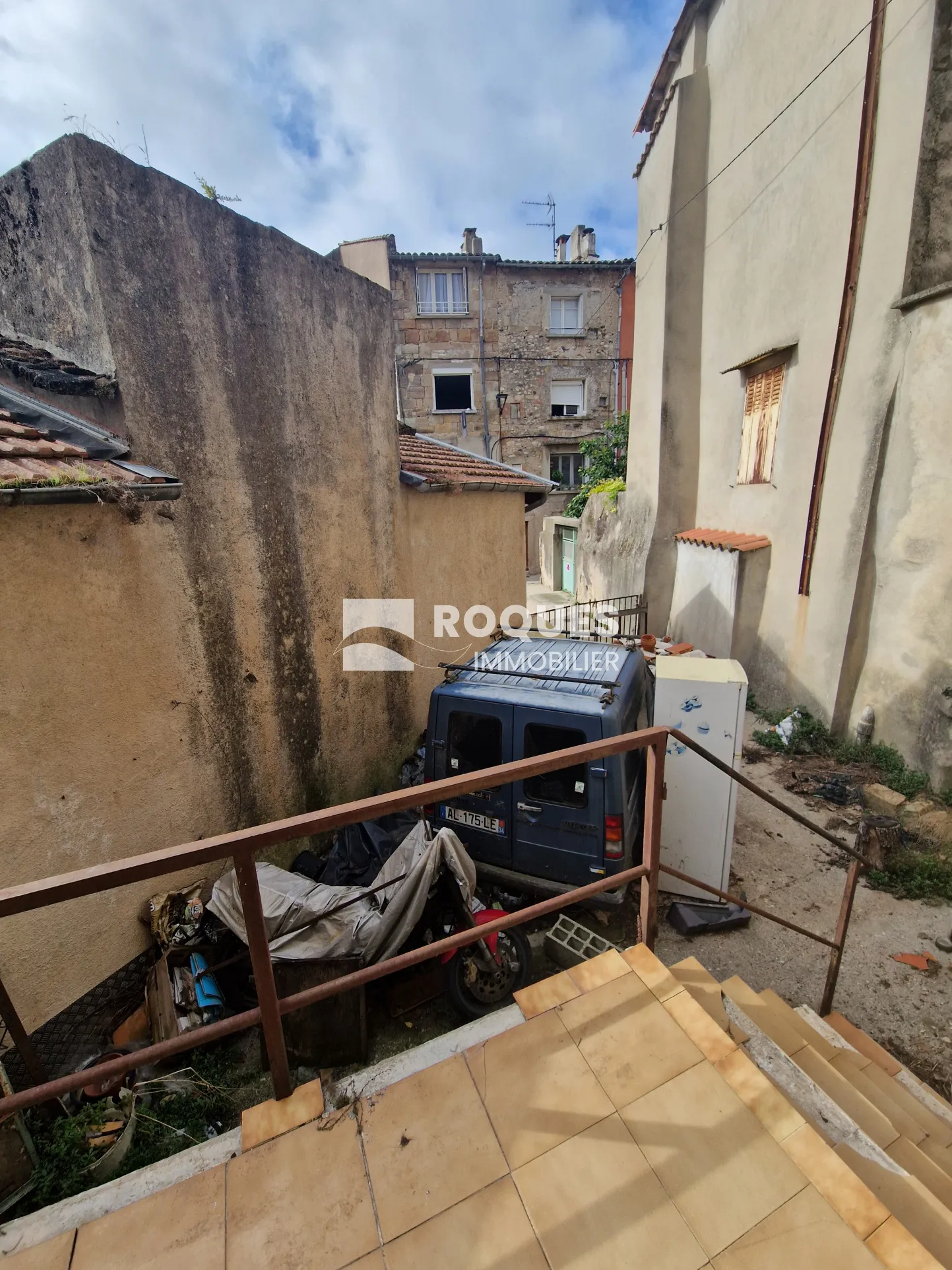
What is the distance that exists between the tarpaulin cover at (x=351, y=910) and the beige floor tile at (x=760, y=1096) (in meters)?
2.08

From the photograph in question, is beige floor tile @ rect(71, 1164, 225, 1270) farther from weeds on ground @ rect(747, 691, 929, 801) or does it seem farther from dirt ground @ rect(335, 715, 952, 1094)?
weeds on ground @ rect(747, 691, 929, 801)

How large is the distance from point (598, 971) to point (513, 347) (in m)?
21.2

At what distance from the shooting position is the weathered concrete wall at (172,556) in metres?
3.34

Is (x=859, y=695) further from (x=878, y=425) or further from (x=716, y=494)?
(x=716, y=494)

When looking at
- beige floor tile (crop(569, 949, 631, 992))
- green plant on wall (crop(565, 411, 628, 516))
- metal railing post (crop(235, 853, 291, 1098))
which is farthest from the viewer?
green plant on wall (crop(565, 411, 628, 516))

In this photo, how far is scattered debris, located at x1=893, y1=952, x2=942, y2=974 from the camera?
4.35m

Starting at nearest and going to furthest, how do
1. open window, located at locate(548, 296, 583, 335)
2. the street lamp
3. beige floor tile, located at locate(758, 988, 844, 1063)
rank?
beige floor tile, located at locate(758, 988, 844, 1063)
open window, located at locate(548, 296, 583, 335)
the street lamp

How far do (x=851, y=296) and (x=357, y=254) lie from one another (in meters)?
8.89

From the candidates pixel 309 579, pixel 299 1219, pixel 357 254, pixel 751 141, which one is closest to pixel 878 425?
pixel 751 141

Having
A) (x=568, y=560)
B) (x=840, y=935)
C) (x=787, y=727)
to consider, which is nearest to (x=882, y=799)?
(x=787, y=727)

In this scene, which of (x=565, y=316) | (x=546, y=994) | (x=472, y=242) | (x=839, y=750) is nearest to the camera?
(x=546, y=994)

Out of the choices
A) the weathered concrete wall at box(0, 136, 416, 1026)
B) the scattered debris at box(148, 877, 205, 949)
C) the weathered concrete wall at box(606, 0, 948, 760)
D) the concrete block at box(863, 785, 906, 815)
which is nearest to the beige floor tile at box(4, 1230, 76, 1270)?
the weathered concrete wall at box(0, 136, 416, 1026)

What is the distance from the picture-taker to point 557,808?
4.20 metres

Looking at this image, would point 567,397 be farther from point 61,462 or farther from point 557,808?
point 61,462
